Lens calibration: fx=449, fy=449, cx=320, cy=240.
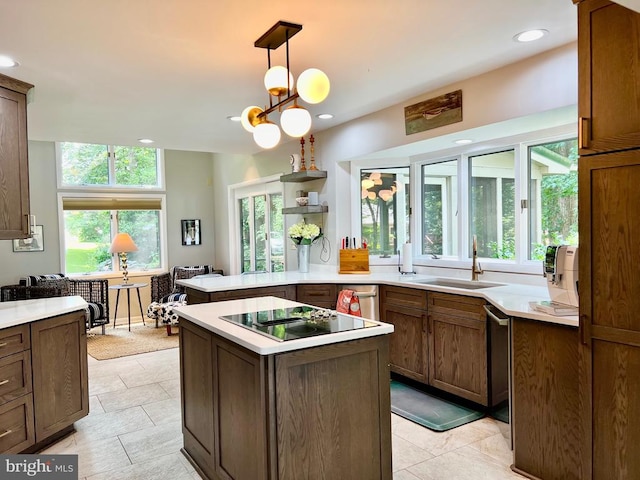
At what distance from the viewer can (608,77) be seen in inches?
76.6

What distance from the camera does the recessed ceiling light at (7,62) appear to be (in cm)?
263

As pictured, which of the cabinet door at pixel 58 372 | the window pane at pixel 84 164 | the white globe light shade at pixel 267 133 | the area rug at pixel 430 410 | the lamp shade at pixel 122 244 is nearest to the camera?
the white globe light shade at pixel 267 133

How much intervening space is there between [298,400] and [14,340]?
1817mm

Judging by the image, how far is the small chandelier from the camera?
2.16 metres

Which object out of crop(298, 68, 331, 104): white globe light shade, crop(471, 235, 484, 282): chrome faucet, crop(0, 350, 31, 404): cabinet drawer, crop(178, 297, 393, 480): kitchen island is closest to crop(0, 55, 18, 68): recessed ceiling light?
crop(0, 350, 31, 404): cabinet drawer

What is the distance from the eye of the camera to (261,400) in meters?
1.81

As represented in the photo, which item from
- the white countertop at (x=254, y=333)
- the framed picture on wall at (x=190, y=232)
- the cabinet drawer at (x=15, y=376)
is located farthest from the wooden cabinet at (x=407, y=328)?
the framed picture on wall at (x=190, y=232)

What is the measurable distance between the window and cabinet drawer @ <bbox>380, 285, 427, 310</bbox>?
4730 mm

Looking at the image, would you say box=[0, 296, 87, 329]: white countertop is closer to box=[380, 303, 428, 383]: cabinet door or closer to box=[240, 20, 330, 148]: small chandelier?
box=[240, 20, 330, 148]: small chandelier

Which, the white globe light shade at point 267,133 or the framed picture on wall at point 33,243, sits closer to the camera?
the white globe light shade at point 267,133

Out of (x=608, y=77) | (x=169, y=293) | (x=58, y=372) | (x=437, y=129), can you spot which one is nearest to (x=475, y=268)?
(x=437, y=129)

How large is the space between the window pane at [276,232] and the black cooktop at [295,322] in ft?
10.8

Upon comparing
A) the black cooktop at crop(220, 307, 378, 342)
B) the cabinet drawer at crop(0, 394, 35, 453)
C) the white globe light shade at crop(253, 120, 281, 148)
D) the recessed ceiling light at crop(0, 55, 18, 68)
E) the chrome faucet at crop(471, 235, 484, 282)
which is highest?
the recessed ceiling light at crop(0, 55, 18, 68)

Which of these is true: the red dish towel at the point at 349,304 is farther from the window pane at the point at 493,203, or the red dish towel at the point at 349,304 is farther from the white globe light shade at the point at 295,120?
the window pane at the point at 493,203
